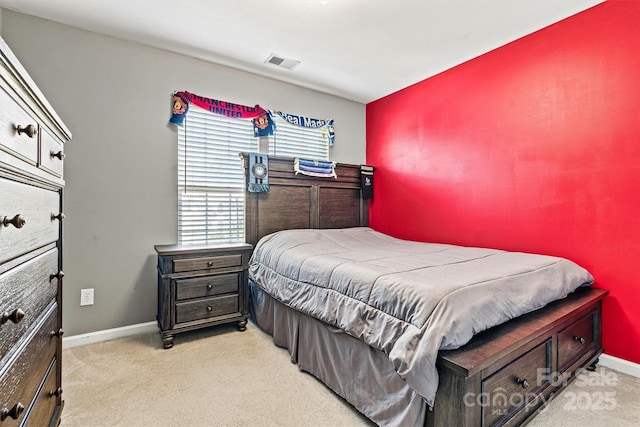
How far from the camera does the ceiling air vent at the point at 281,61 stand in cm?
298

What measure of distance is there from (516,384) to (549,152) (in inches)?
74.1

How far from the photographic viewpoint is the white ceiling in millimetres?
2240

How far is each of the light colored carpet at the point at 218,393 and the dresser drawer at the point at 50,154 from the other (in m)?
1.27

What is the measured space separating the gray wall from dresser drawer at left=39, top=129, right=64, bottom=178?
4.38ft

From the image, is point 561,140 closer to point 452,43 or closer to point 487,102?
point 487,102

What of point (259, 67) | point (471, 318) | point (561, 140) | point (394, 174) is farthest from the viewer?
point (394, 174)

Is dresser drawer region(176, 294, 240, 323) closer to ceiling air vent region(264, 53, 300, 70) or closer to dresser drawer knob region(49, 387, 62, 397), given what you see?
dresser drawer knob region(49, 387, 62, 397)

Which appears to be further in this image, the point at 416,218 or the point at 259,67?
the point at 416,218

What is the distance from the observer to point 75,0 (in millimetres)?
2168

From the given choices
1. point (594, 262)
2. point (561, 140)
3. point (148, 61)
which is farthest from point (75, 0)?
point (594, 262)

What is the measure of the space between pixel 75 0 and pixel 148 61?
63 cm

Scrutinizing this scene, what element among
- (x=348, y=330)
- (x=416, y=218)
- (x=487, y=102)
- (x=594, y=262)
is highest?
(x=487, y=102)

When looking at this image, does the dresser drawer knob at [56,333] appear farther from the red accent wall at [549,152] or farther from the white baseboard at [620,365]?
the white baseboard at [620,365]

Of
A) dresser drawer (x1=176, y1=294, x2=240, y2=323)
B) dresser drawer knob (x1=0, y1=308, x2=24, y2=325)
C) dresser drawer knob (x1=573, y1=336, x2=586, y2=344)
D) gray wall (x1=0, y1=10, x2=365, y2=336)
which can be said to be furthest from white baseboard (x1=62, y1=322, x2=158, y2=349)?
dresser drawer knob (x1=573, y1=336, x2=586, y2=344)
